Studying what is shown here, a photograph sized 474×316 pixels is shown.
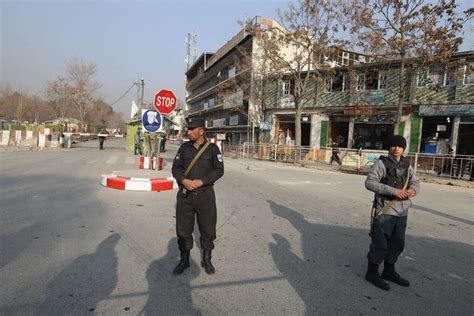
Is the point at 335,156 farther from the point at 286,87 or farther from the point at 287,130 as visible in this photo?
the point at 286,87

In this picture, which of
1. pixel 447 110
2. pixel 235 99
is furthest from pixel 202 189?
pixel 235 99

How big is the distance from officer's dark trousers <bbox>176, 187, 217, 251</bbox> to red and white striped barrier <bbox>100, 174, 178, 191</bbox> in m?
4.96

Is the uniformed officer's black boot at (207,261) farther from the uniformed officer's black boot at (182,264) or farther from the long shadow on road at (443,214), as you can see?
the long shadow on road at (443,214)

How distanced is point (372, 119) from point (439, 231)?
749 inches

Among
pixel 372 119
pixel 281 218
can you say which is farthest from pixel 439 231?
pixel 372 119

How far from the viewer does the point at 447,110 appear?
789 inches

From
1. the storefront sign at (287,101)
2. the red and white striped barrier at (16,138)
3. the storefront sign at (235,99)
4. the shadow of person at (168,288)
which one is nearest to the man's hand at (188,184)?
the shadow of person at (168,288)

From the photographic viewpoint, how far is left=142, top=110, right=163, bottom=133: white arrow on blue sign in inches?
401

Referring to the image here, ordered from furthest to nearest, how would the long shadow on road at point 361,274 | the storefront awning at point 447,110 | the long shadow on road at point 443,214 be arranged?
the storefront awning at point 447,110
the long shadow on road at point 443,214
the long shadow on road at point 361,274

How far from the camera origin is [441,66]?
61.3 feet

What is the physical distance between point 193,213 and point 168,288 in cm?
88

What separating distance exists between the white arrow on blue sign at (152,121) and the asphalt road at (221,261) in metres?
3.11

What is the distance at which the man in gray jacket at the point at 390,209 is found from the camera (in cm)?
378

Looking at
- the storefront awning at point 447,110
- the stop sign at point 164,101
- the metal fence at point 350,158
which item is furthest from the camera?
the storefront awning at point 447,110
